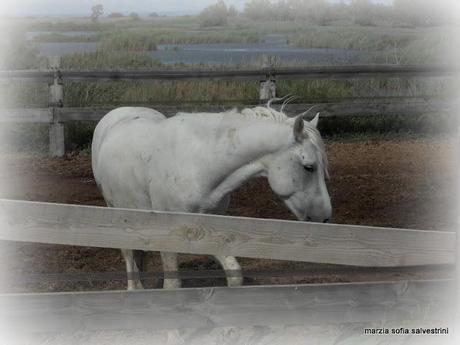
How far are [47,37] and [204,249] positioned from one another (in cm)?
4120

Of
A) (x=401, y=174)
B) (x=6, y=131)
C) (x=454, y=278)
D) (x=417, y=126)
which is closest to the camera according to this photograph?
(x=454, y=278)

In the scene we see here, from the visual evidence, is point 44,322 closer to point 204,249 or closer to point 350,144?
point 204,249

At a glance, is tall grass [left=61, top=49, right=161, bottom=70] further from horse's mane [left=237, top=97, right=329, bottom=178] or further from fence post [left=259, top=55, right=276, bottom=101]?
horse's mane [left=237, top=97, right=329, bottom=178]

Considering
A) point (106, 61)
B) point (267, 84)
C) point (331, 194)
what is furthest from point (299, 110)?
point (106, 61)

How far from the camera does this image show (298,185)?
16.8 feet

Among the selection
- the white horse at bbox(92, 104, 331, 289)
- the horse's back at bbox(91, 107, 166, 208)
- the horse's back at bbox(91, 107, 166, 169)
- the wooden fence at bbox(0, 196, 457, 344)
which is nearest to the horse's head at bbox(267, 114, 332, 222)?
the white horse at bbox(92, 104, 331, 289)

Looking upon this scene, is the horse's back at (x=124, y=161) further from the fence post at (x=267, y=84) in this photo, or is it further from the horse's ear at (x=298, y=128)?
the fence post at (x=267, y=84)

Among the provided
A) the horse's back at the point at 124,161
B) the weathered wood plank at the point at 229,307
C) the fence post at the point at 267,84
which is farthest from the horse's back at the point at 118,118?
the fence post at the point at 267,84

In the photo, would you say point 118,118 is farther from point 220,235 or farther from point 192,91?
point 192,91

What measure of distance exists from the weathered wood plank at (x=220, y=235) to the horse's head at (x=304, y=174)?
801mm

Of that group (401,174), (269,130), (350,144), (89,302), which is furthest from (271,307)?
(350,144)

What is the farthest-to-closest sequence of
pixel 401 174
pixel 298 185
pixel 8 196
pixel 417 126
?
1. pixel 417 126
2. pixel 401 174
3. pixel 8 196
4. pixel 298 185

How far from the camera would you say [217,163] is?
17.5 feet

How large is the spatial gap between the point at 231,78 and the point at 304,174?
7884 mm
